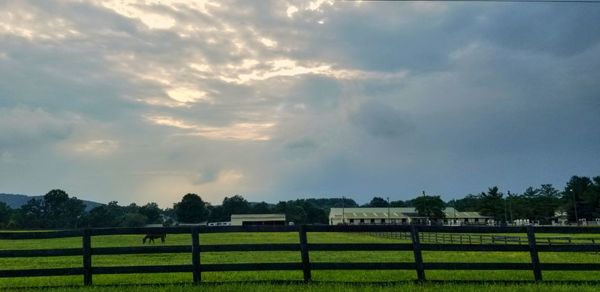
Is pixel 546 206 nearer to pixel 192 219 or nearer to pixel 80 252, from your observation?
pixel 192 219

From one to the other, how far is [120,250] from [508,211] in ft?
435

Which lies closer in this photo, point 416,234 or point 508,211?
point 416,234

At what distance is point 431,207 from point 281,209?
6773 cm

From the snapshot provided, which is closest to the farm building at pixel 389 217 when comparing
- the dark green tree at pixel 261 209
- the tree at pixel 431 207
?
the tree at pixel 431 207

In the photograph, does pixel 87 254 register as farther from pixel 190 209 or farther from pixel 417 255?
pixel 190 209

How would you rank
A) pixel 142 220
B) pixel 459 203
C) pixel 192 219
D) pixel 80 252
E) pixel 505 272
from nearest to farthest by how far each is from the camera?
1. pixel 80 252
2. pixel 505 272
3. pixel 142 220
4. pixel 192 219
5. pixel 459 203

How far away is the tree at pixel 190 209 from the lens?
573 feet

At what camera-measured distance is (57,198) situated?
176m

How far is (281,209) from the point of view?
177 metres

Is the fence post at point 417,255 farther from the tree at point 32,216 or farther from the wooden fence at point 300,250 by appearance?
the tree at point 32,216

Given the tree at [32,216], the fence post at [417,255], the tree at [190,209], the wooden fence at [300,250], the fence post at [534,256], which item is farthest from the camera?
the tree at [190,209]

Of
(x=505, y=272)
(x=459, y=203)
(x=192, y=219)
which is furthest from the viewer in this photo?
(x=459, y=203)

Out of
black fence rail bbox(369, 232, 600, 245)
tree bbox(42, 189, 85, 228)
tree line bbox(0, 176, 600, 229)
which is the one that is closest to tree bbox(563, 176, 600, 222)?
tree line bbox(0, 176, 600, 229)

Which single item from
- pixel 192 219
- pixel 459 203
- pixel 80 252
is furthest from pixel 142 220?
pixel 80 252
